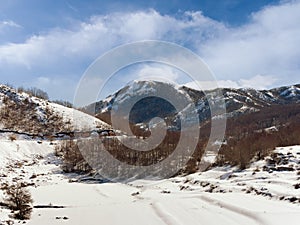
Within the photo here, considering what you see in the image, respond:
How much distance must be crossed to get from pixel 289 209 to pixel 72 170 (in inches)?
1115

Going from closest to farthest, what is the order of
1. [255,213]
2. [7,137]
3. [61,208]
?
[255,213] < [61,208] < [7,137]

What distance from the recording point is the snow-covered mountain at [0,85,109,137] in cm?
5225

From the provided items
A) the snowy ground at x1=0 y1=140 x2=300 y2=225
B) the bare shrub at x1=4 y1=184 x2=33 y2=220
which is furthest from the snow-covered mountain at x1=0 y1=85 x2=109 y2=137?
the bare shrub at x1=4 y1=184 x2=33 y2=220

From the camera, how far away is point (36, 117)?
188 ft

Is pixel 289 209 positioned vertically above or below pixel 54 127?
below

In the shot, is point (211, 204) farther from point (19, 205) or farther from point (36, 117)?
point (36, 117)

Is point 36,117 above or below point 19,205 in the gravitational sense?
above

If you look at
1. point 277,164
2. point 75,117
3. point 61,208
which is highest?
point 75,117

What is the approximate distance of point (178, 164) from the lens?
36.1 metres

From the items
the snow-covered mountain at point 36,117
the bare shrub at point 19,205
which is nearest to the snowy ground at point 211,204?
the bare shrub at point 19,205

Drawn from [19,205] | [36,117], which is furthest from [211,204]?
[36,117]

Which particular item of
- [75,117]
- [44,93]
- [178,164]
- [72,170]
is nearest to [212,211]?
[178,164]

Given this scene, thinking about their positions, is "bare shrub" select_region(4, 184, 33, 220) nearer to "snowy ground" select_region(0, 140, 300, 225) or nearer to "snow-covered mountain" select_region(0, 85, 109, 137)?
"snowy ground" select_region(0, 140, 300, 225)

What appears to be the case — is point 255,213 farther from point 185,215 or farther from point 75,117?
point 75,117
